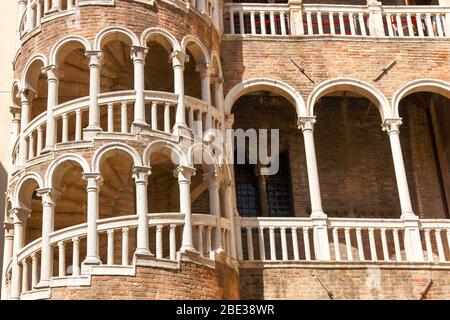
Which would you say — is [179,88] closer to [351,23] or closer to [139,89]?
[139,89]

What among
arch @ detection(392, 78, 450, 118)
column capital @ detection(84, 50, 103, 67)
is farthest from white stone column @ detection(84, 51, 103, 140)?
arch @ detection(392, 78, 450, 118)

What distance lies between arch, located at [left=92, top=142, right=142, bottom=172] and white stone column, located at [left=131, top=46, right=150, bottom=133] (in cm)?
40

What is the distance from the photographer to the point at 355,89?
18844mm

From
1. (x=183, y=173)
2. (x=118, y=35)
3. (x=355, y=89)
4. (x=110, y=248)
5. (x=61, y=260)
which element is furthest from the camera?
(x=355, y=89)

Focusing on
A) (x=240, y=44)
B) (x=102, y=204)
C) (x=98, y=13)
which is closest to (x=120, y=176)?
(x=102, y=204)

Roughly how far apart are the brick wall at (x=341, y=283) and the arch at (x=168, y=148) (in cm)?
248

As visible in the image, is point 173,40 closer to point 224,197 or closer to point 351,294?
point 224,197

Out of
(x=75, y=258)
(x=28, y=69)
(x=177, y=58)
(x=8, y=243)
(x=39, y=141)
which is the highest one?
(x=28, y=69)

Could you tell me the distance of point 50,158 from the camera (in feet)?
51.9

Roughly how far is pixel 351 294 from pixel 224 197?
10.1ft

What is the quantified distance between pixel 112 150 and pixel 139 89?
1346mm

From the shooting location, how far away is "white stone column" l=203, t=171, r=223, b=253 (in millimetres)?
15938

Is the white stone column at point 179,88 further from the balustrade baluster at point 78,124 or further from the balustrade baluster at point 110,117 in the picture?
the balustrade baluster at point 78,124

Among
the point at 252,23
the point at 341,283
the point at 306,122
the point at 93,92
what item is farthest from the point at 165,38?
the point at 341,283
